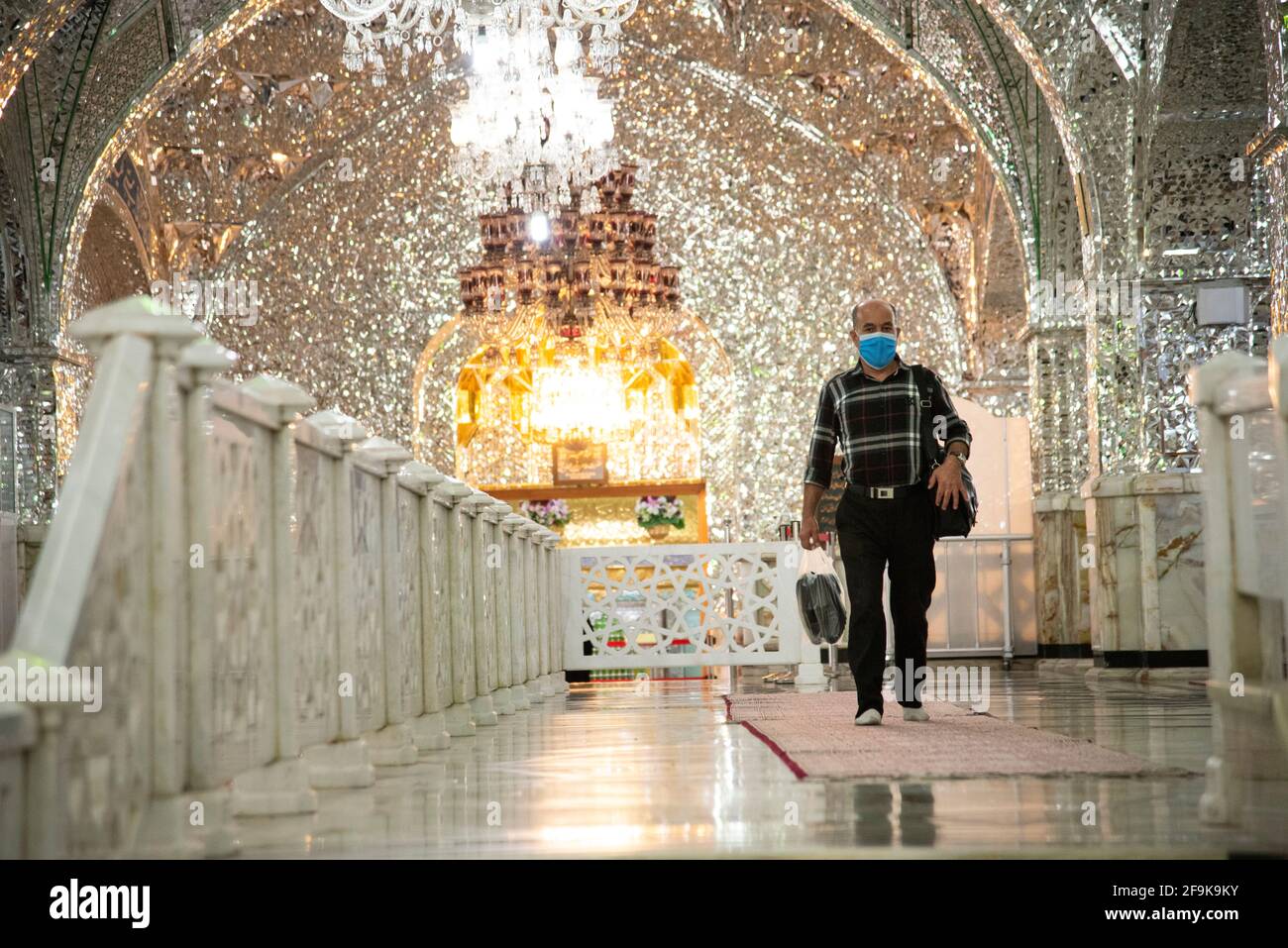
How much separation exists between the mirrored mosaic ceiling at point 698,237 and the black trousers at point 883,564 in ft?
30.6

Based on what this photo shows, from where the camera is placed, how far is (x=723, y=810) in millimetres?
3379

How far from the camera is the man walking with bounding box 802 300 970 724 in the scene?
537cm

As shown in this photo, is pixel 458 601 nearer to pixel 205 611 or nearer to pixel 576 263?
pixel 205 611

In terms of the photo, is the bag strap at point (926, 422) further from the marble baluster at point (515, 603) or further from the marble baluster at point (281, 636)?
the marble baluster at point (515, 603)

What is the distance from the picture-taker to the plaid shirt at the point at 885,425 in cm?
539

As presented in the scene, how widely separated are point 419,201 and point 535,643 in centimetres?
696

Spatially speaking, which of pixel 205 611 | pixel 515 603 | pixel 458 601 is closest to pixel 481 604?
pixel 458 601

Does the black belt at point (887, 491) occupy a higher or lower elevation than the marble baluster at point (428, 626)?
higher

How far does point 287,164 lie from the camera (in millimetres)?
14625

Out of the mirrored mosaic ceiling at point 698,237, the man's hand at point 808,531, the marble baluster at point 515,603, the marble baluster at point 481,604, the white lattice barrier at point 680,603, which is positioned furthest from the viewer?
the mirrored mosaic ceiling at point 698,237

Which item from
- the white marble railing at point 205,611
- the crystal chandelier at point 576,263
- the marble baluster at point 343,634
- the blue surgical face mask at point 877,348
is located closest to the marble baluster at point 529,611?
the white marble railing at point 205,611

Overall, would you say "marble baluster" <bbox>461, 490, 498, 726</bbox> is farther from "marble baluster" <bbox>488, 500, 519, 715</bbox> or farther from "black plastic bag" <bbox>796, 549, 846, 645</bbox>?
"black plastic bag" <bbox>796, 549, 846, 645</bbox>

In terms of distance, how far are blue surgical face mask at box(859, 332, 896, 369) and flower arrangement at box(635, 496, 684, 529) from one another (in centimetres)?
985

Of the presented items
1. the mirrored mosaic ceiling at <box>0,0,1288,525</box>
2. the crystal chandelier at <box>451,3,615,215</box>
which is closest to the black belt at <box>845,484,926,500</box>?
the mirrored mosaic ceiling at <box>0,0,1288,525</box>
